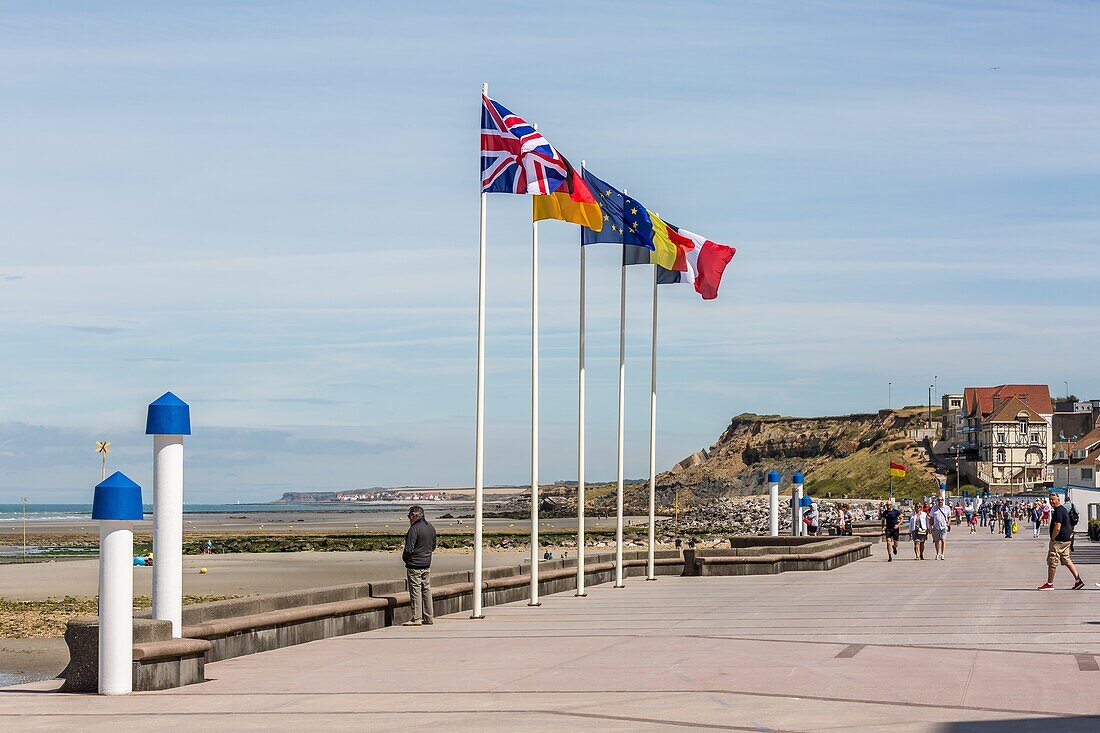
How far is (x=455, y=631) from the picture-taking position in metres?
18.5

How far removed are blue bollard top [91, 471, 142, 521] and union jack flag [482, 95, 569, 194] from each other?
10.5 m

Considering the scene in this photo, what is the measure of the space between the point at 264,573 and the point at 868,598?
34.9m

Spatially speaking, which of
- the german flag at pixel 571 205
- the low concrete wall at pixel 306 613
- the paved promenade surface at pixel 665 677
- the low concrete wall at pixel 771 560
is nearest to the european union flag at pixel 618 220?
the german flag at pixel 571 205

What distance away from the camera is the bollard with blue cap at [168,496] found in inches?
523

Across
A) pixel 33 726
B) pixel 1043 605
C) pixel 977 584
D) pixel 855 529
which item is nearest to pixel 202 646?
pixel 33 726

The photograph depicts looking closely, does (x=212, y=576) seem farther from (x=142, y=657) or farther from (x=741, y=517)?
(x=741, y=517)

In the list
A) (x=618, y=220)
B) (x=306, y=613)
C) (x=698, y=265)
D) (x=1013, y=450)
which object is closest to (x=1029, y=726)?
(x=306, y=613)

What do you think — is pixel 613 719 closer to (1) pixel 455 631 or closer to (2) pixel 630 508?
(1) pixel 455 631

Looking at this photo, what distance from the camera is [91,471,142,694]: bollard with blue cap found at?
12023 millimetres

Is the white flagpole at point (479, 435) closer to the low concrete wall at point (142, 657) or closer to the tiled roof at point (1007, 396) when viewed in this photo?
the low concrete wall at point (142, 657)

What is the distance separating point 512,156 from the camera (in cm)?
2184

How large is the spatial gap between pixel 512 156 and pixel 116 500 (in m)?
11.2

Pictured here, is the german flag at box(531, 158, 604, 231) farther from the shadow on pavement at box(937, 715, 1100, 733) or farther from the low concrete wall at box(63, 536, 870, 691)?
the shadow on pavement at box(937, 715, 1100, 733)

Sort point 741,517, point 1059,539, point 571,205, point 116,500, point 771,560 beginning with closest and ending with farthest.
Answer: point 116,500 < point 571,205 < point 1059,539 < point 771,560 < point 741,517
